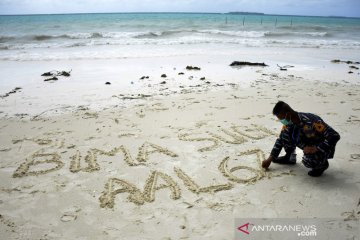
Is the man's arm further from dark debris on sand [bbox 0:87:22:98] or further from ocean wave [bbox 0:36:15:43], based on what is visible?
ocean wave [bbox 0:36:15:43]

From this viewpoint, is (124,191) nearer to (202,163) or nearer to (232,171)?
(202,163)

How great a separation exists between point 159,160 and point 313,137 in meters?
1.93

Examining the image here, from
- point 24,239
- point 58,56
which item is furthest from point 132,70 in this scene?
point 24,239

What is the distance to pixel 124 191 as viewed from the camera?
3184 millimetres

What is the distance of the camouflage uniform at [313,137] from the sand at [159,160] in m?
0.29

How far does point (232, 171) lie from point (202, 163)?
0.41m

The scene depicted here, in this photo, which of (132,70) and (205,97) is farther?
(132,70)

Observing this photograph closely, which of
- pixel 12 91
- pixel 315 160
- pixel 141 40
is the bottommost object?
pixel 315 160

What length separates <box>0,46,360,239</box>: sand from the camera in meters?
2.78

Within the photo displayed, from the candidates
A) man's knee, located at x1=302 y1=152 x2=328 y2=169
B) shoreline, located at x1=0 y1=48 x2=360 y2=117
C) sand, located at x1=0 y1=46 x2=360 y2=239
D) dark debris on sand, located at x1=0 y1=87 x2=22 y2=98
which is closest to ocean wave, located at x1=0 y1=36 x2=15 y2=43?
shoreline, located at x1=0 y1=48 x2=360 y2=117

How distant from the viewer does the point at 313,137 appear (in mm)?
3084

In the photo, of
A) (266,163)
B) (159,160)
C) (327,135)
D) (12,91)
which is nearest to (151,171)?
(159,160)

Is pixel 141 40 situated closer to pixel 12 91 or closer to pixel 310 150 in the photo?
pixel 12 91

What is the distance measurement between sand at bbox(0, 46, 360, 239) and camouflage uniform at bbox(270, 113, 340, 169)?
0.95ft
